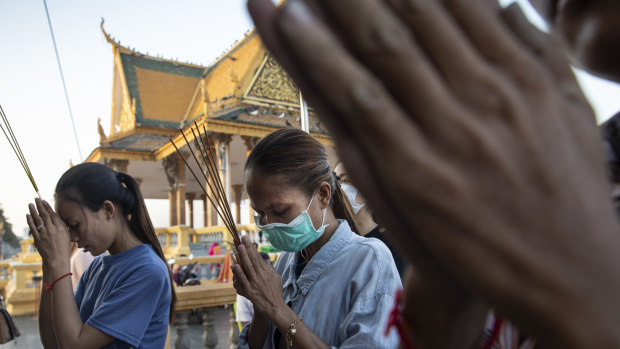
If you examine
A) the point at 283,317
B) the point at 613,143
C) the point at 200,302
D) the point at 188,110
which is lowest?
the point at 200,302

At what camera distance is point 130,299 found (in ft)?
5.61

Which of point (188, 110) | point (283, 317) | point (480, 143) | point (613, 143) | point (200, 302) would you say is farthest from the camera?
point (188, 110)

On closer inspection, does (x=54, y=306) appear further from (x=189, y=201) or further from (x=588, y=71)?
(x=189, y=201)

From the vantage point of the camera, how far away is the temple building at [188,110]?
374 inches

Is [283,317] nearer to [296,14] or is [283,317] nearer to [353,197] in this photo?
[296,14]

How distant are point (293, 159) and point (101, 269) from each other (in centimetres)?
114

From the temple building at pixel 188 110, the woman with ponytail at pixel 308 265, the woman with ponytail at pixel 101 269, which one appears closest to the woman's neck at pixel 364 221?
the woman with ponytail at pixel 308 265

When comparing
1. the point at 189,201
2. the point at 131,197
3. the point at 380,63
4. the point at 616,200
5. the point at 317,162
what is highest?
the point at 380,63

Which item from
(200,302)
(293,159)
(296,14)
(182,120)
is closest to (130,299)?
(293,159)

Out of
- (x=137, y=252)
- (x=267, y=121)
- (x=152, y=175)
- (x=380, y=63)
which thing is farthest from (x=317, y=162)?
(x=152, y=175)

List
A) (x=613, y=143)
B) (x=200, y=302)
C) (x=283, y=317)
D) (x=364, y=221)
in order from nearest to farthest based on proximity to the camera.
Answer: (x=613, y=143) → (x=283, y=317) → (x=364, y=221) → (x=200, y=302)

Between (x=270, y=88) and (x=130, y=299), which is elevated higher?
(x=270, y=88)

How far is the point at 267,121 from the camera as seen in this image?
32.7ft

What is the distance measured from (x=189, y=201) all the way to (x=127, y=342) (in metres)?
20.5
